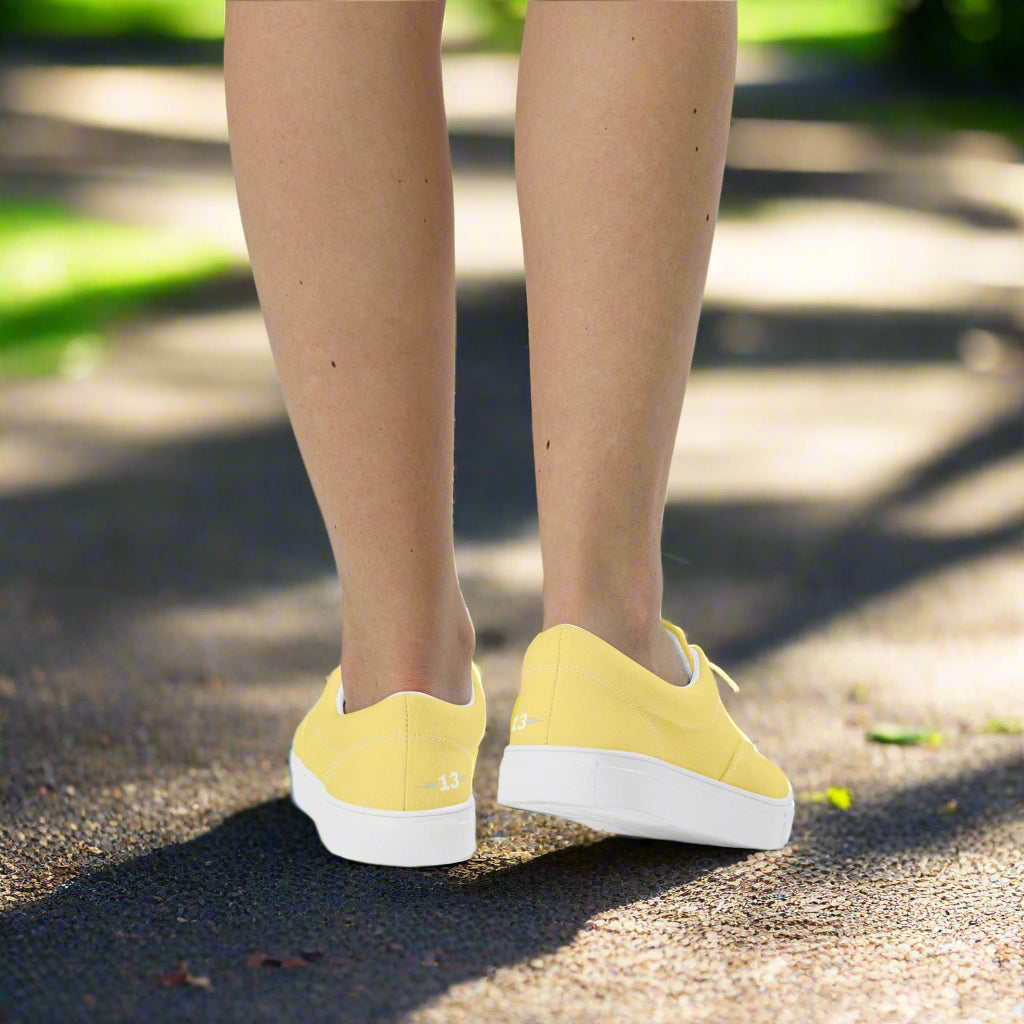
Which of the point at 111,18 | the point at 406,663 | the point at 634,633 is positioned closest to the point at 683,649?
the point at 634,633

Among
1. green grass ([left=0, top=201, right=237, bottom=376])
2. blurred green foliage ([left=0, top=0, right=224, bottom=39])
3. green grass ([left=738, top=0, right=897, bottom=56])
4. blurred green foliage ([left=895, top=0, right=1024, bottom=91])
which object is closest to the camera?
green grass ([left=0, top=201, right=237, bottom=376])

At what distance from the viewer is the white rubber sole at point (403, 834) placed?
53.4 inches

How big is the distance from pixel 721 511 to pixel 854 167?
7.21m

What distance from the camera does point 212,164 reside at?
29.7ft

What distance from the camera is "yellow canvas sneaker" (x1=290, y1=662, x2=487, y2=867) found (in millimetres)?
1349

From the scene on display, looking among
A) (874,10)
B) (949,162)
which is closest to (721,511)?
(949,162)

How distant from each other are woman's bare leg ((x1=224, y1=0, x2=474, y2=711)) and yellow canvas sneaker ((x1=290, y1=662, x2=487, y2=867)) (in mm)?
42

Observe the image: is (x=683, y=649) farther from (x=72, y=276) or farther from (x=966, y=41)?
(x=966, y=41)

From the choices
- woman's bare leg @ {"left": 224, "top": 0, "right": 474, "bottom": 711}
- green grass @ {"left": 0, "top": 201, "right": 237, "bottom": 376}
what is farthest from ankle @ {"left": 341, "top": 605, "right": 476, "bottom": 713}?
green grass @ {"left": 0, "top": 201, "right": 237, "bottom": 376}

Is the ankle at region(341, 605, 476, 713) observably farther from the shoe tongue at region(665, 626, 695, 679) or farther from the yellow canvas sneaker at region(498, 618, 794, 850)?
the shoe tongue at region(665, 626, 695, 679)

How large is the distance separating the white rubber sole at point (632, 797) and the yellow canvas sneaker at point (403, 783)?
0.08 m

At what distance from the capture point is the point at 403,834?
1.36m

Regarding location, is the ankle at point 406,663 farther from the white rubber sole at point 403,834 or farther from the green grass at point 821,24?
the green grass at point 821,24

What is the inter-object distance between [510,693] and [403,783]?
0.73m
